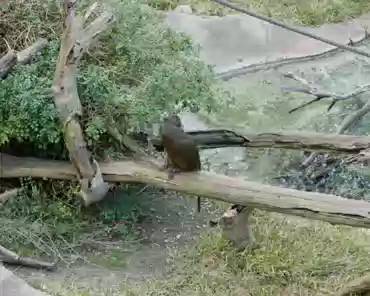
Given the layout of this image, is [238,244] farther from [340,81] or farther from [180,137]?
[340,81]

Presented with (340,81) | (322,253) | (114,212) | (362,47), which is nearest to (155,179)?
(114,212)

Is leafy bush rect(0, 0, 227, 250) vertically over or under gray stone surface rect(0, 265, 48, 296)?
over

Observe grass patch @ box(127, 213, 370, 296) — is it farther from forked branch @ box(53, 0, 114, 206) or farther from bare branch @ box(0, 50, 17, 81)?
bare branch @ box(0, 50, 17, 81)

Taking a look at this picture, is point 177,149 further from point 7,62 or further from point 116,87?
point 7,62

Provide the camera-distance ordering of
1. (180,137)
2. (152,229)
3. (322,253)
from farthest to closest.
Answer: (152,229) → (322,253) → (180,137)

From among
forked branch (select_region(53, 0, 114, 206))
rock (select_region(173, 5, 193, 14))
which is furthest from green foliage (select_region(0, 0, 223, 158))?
rock (select_region(173, 5, 193, 14))

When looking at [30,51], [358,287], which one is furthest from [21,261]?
[358,287]

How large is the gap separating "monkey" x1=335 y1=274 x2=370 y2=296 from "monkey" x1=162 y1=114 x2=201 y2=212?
3.24ft

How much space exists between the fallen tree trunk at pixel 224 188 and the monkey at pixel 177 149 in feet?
0.15

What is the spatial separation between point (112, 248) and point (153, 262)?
0.26m

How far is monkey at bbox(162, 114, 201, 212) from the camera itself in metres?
4.13

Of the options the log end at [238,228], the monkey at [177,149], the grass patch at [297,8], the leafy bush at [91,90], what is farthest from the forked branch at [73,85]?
the grass patch at [297,8]

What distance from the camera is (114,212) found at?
481 cm

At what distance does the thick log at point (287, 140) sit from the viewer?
426 cm
